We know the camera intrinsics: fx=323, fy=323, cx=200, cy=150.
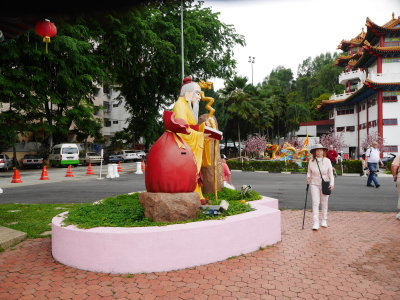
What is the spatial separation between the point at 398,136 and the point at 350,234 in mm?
29322

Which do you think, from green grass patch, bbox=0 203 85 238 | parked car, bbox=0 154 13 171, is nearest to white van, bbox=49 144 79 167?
parked car, bbox=0 154 13 171

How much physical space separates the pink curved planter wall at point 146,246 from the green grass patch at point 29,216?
6.90ft

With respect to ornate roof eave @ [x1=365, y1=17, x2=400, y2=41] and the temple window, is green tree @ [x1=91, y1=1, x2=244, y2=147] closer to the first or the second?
ornate roof eave @ [x1=365, y1=17, x2=400, y2=41]

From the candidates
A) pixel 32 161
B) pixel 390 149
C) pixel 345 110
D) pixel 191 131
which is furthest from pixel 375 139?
pixel 32 161

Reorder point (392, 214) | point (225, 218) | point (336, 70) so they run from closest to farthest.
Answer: point (225, 218) < point (392, 214) < point (336, 70)

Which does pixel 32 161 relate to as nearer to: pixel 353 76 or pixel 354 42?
pixel 353 76

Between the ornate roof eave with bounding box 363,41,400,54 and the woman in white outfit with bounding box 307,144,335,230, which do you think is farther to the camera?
the ornate roof eave with bounding box 363,41,400,54

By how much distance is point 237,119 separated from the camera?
141 ft

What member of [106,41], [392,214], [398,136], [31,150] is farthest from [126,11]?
[31,150]

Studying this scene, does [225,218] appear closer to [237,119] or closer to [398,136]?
[398,136]

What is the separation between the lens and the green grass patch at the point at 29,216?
21.7 ft

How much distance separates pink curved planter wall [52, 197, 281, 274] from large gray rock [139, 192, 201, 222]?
44cm

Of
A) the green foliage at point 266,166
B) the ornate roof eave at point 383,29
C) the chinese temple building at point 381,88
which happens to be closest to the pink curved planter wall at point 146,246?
the green foliage at point 266,166

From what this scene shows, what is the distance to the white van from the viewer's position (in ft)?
92.3
